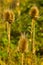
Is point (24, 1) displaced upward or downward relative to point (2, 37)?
upward

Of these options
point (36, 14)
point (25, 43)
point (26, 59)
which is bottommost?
point (26, 59)

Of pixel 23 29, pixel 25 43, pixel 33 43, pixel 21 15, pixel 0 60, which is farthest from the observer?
pixel 21 15

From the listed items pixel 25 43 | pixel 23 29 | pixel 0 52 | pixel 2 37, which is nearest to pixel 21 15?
pixel 23 29

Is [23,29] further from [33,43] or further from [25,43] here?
[25,43]

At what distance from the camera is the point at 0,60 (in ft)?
21.8

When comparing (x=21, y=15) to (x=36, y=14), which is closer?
(x=36, y=14)

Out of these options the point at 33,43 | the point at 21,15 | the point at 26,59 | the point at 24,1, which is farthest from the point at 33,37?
the point at 24,1

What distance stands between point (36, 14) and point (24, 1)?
3381mm

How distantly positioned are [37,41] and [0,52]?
1.15 m

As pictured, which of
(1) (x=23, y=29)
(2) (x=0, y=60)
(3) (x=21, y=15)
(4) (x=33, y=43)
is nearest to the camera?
(2) (x=0, y=60)

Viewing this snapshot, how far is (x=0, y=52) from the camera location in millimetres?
6953

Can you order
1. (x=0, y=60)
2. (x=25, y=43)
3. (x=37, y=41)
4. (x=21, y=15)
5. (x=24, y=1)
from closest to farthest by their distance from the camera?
(x=25, y=43) < (x=0, y=60) < (x=37, y=41) < (x=21, y=15) < (x=24, y=1)

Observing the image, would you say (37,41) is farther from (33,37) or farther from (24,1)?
(24,1)

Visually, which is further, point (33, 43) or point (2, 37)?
point (2, 37)
